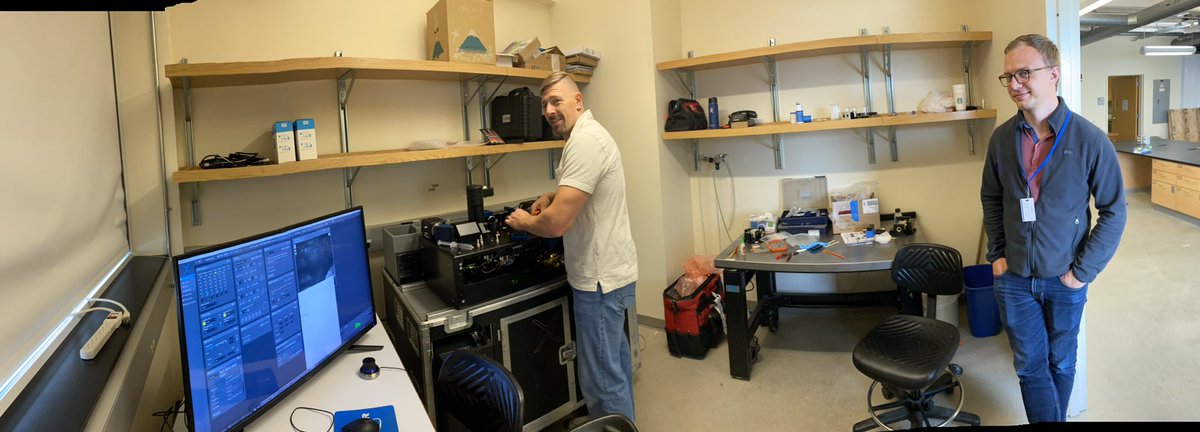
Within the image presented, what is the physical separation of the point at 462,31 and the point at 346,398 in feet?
6.32

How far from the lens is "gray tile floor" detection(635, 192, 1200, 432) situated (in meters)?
2.53

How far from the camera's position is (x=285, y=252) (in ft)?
4.77

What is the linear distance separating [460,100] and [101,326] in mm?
2310

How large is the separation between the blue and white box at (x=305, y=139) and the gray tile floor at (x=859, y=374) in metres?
1.83

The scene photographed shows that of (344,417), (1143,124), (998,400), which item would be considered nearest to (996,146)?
(998,400)

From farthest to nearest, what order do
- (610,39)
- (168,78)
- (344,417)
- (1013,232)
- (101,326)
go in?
(610,39) → (168,78) → (1013,232) → (344,417) → (101,326)

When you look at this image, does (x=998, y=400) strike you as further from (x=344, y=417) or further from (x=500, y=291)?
(x=344, y=417)

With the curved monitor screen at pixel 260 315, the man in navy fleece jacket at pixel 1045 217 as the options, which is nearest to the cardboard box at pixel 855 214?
the man in navy fleece jacket at pixel 1045 217

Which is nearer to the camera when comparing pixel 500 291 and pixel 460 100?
pixel 500 291

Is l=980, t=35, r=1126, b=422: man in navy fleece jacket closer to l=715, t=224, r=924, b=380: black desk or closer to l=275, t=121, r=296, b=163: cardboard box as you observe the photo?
l=715, t=224, r=924, b=380: black desk

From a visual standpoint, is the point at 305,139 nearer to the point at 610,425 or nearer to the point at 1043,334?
the point at 610,425

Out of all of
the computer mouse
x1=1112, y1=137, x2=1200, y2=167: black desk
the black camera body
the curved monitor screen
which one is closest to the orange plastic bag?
the black camera body

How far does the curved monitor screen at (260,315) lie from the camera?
1.19m

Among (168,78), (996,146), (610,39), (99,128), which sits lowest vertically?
(996,146)
